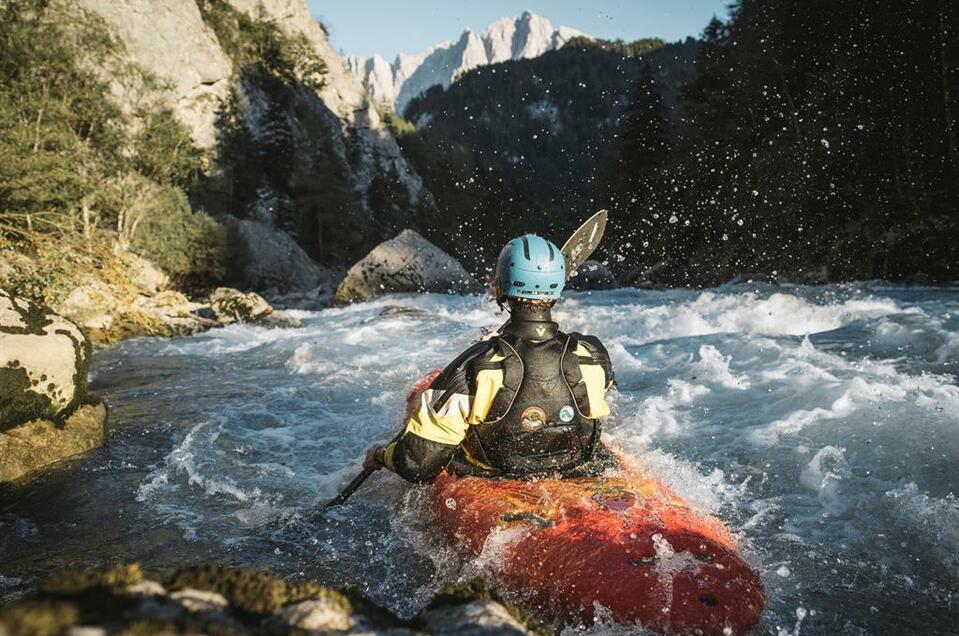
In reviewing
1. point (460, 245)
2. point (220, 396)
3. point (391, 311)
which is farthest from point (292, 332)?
point (460, 245)

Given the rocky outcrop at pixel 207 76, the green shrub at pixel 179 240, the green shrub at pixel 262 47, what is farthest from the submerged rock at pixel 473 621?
the green shrub at pixel 262 47

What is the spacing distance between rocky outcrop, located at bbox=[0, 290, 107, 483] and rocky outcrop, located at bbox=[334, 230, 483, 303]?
1114 centimetres

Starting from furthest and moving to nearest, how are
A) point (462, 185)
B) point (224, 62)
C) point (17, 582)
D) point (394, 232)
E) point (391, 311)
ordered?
point (462, 185) → point (394, 232) → point (224, 62) → point (391, 311) → point (17, 582)

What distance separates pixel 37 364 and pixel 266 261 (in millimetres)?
15638

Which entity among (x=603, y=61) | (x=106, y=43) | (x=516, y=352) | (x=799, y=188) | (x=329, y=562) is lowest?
(x=329, y=562)

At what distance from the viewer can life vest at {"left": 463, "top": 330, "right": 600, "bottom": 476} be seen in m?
2.80

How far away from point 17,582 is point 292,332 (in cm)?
843

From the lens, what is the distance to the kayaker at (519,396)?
2766 millimetres

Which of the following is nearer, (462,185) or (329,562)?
(329,562)

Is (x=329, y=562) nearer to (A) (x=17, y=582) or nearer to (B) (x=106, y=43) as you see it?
(A) (x=17, y=582)

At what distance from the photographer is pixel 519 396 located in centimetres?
282

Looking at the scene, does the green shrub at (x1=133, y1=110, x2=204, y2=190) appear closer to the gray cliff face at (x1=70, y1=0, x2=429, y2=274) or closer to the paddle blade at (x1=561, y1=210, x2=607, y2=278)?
the gray cliff face at (x1=70, y1=0, x2=429, y2=274)

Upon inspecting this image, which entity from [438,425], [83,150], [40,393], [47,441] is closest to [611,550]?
[438,425]

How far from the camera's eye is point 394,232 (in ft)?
117
